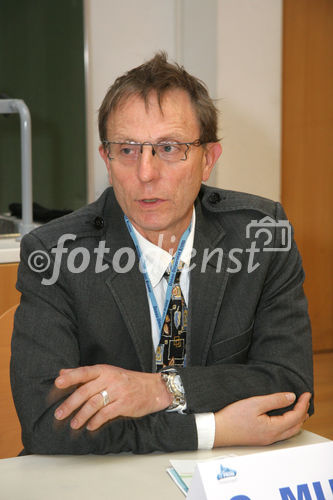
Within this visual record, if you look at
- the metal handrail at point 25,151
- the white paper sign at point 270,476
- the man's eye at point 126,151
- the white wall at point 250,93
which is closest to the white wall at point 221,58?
the white wall at point 250,93

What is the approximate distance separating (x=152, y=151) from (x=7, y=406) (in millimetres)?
643

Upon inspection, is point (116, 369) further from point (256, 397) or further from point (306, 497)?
point (306, 497)

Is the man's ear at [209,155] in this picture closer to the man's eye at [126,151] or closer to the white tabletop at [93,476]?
the man's eye at [126,151]

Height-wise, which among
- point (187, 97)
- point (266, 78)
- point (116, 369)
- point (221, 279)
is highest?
point (266, 78)

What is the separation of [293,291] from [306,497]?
70 centimetres

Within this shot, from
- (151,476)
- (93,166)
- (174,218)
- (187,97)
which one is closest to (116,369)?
(151,476)

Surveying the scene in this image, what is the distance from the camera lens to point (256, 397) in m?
1.20

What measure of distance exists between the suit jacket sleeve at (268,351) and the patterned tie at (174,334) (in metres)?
0.07

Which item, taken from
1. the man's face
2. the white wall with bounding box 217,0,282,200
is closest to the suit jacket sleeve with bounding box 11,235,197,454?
the man's face

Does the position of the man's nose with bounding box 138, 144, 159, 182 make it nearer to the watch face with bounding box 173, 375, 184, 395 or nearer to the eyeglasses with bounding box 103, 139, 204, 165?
the eyeglasses with bounding box 103, 139, 204, 165

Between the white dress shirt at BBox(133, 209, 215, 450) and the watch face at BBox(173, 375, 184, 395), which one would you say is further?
the white dress shirt at BBox(133, 209, 215, 450)

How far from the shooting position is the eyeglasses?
4.39 feet

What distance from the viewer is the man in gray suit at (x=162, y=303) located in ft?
3.74

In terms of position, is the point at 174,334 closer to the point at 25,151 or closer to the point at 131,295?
the point at 131,295
